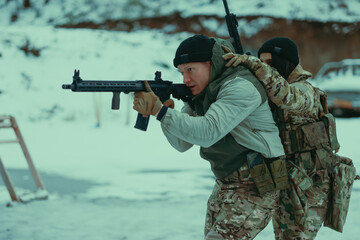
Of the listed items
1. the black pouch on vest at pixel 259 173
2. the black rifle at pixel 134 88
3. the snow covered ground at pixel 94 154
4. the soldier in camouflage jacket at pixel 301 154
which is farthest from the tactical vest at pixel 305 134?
the snow covered ground at pixel 94 154

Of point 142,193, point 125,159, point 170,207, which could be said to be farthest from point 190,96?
point 125,159

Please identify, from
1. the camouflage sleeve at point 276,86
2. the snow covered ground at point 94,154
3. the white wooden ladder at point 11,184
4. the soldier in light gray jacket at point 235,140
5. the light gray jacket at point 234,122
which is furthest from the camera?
the white wooden ladder at point 11,184

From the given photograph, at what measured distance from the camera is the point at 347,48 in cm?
3128

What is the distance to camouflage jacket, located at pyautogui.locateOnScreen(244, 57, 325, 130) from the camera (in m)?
2.38

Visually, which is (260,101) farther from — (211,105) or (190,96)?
(190,96)

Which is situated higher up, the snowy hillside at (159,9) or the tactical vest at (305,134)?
the snowy hillside at (159,9)

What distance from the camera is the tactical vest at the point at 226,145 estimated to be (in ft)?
7.70

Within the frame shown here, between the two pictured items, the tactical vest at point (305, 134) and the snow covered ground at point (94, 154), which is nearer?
the tactical vest at point (305, 134)

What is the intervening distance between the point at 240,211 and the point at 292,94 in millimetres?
627

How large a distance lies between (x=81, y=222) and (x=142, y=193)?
153 cm

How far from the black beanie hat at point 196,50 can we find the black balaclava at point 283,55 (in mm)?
677

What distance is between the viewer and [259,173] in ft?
7.89

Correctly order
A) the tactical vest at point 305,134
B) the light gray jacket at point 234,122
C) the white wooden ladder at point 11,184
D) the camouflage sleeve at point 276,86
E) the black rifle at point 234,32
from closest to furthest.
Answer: the light gray jacket at point 234,122, the camouflage sleeve at point 276,86, the tactical vest at point 305,134, the black rifle at point 234,32, the white wooden ladder at point 11,184

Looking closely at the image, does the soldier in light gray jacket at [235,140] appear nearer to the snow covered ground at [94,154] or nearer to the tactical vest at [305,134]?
the tactical vest at [305,134]
